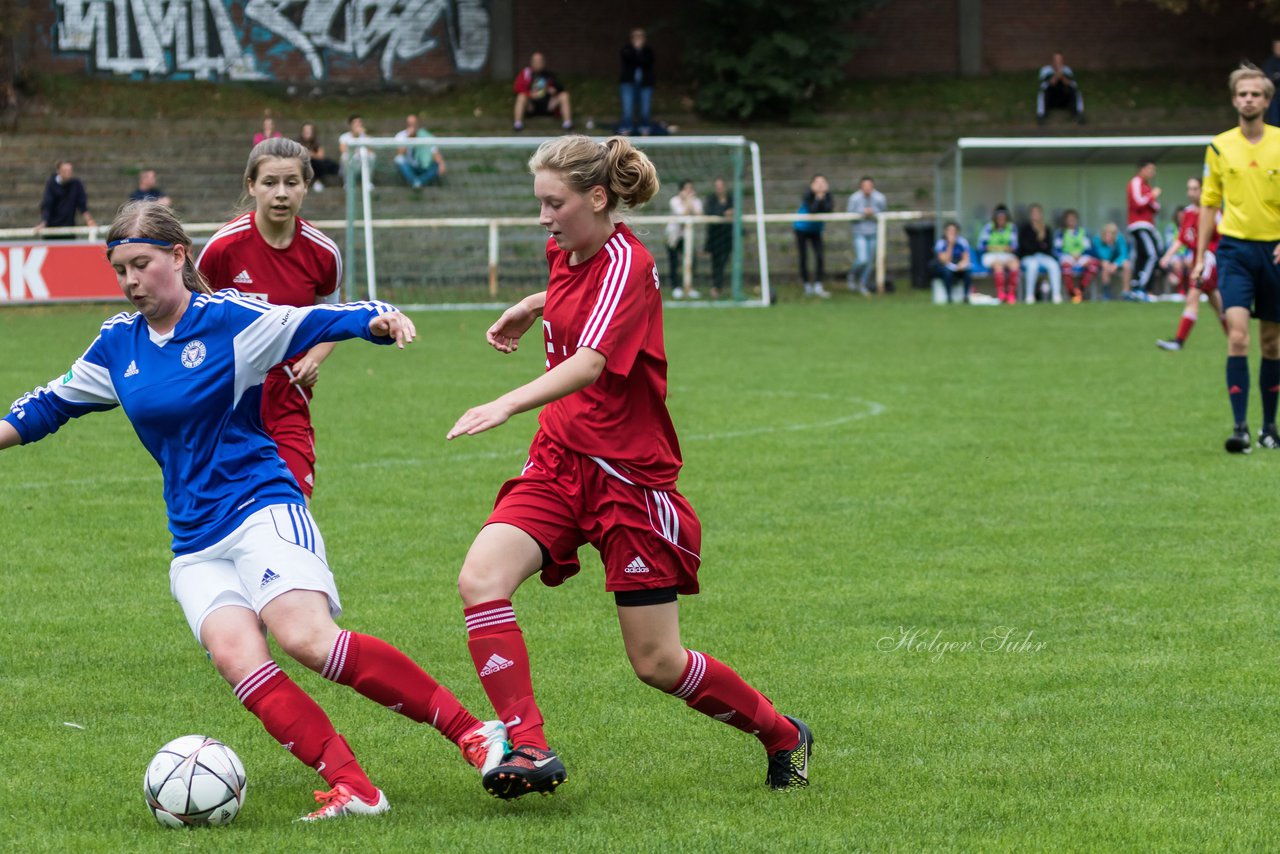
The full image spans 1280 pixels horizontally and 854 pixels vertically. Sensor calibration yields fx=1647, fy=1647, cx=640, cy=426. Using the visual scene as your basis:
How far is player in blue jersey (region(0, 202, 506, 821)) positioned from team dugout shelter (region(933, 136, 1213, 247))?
23621 millimetres

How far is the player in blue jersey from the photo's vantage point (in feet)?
14.3

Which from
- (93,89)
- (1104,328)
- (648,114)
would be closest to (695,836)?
(1104,328)

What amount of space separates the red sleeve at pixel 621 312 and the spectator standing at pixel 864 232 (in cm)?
2287

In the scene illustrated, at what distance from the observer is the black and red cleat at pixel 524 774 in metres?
4.14

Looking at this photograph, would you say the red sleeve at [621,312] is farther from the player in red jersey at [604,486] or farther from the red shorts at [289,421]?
the red shorts at [289,421]

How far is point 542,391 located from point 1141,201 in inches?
900

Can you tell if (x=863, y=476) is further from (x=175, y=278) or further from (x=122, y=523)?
(x=175, y=278)

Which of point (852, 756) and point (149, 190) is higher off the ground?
point (149, 190)

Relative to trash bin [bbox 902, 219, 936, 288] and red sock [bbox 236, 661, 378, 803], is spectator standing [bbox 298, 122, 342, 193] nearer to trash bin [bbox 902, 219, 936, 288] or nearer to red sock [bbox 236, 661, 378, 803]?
trash bin [bbox 902, 219, 936, 288]

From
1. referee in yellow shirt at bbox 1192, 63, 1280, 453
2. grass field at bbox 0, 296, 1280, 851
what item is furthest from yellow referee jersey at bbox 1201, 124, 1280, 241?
grass field at bbox 0, 296, 1280, 851

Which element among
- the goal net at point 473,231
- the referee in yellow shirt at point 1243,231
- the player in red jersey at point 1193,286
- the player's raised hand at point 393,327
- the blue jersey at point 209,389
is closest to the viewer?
the player's raised hand at point 393,327

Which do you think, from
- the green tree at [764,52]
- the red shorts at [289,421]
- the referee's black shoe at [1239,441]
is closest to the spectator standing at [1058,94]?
the green tree at [764,52]

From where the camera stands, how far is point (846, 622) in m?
6.63

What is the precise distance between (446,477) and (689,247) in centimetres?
1580
